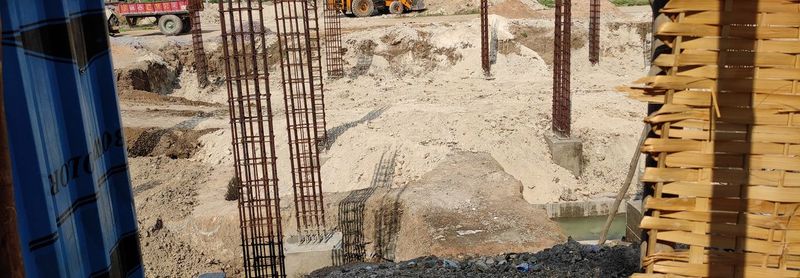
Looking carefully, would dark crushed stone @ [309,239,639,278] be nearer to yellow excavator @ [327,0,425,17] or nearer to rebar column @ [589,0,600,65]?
rebar column @ [589,0,600,65]

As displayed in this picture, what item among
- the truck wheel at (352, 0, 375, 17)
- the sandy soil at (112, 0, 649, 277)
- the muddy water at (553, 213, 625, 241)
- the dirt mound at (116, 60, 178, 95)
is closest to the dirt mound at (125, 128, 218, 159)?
the sandy soil at (112, 0, 649, 277)

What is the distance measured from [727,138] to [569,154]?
9348mm

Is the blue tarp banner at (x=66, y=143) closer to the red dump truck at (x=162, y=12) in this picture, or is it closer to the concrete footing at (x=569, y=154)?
the concrete footing at (x=569, y=154)

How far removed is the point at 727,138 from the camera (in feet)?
9.83

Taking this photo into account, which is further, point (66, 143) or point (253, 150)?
point (253, 150)

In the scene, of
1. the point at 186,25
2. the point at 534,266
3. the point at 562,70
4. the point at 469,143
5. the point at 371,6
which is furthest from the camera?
the point at 371,6

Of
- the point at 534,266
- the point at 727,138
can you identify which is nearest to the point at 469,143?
the point at 534,266

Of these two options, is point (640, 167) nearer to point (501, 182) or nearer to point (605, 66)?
point (501, 182)

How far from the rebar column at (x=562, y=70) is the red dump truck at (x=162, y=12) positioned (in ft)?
50.4

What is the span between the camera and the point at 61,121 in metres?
2.21

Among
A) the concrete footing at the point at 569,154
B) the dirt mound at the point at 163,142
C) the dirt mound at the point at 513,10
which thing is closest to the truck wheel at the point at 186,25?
the dirt mound at the point at 163,142

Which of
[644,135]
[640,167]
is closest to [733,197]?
[644,135]

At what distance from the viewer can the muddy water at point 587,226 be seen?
10.6m

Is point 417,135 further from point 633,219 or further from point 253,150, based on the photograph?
point 253,150
